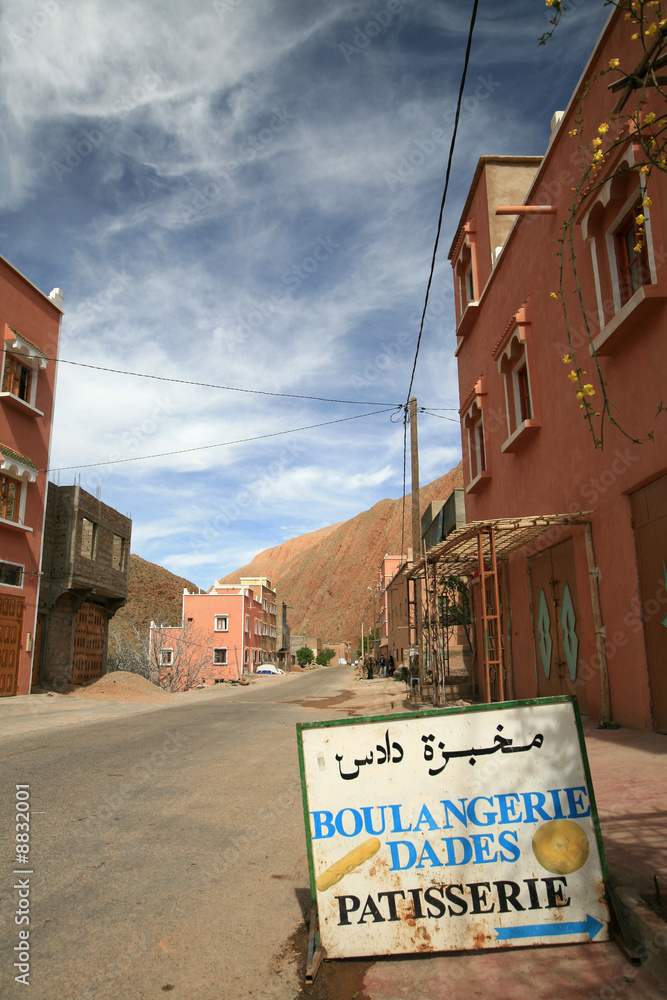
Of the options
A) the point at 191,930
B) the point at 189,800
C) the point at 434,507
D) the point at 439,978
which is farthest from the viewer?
the point at 434,507

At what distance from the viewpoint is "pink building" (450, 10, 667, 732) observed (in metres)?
7.40

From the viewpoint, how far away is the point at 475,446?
15766mm

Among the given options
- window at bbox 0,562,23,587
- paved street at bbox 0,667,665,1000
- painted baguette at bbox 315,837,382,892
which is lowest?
paved street at bbox 0,667,665,1000

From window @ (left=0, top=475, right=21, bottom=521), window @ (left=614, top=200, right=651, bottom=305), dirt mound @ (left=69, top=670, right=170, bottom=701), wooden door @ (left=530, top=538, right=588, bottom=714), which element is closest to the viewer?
window @ (left=614, top=200, right=651, bottom=305)

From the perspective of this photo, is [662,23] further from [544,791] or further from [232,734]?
[232,734]

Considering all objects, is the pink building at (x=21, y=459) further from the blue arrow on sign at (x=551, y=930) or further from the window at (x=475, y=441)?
the blue arrow on sign at (x=551, y=930)

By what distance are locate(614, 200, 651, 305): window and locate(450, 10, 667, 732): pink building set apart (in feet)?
0.08

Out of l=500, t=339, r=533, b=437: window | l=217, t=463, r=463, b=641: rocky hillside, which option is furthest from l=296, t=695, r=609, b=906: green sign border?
l=217, t=463, r=463, b=641: rocky hillside

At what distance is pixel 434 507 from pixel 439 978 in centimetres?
2453

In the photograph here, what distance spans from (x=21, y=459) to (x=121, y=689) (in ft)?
30.1

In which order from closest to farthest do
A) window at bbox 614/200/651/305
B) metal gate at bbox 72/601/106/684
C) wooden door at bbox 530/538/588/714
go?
window at bbox 614/200/651/305
wooden door at bbox 530/538/588/714
metal gate at bbox 72/601/106/684

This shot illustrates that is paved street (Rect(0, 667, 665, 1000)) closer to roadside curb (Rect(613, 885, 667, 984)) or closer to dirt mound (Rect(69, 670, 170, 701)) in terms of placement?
roadside curb (Rect(613, 885, 667, 984))

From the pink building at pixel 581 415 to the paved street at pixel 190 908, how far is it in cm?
438

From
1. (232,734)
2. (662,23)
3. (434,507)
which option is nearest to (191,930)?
(662,23)
